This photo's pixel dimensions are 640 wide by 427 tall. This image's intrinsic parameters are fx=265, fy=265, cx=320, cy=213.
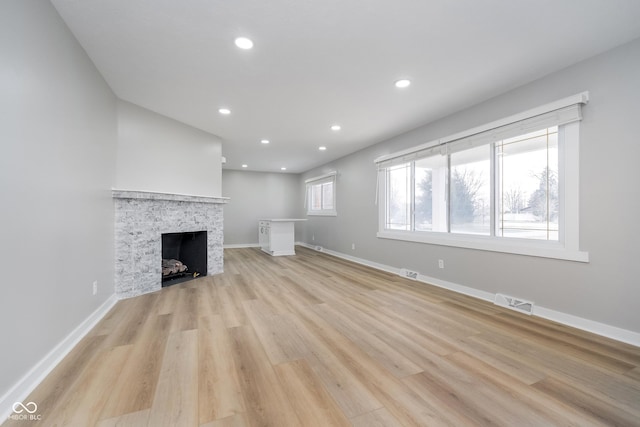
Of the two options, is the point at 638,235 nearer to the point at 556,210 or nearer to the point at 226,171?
the point at 556,210

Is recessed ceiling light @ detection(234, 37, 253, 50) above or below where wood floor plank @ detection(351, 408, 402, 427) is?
above

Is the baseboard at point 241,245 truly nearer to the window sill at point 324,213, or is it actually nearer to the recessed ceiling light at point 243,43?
the window sill at point 324,213

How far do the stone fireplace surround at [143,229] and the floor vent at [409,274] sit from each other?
349 cm

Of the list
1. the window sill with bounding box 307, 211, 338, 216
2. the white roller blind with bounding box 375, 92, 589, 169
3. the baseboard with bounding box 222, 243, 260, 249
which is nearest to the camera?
the white roller blind with bounding box 375, 92, 589, 169

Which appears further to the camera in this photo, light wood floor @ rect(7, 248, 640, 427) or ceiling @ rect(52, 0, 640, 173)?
ceiling @ rect(52, 0, 640, 173)

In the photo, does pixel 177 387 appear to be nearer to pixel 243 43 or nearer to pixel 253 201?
pixel 243 43

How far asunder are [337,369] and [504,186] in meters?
2.87

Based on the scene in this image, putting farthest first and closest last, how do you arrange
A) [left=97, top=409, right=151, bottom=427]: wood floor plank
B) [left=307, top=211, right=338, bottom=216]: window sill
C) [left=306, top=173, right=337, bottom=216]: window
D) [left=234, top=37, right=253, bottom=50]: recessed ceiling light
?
[left=306, top=173, right=337, bottom=216]: window → [left=307, top=211, right=338, bottom=216]: window sill → [left=234, top=37, right=253, bottom=50]: recessed ceiling light → [left=97, top=409, right=151, bottom=427]: wood floor plank

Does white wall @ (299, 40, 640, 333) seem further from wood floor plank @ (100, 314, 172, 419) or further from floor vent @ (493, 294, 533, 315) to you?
wood floor plank @ (100, 314, 172, 419)

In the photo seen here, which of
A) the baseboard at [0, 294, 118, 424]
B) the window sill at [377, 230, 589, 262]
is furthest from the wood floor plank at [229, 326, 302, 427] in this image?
the window sill at [377, 230, 589, 262]

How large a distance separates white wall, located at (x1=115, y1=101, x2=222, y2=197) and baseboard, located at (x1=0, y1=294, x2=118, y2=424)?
1.71 m

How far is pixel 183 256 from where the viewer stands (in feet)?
15.9

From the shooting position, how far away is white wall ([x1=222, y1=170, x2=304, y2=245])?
27.0ft

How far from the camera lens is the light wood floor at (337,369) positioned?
1387mm
